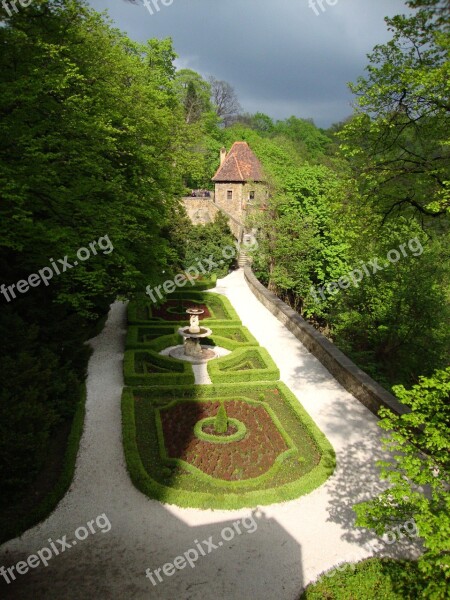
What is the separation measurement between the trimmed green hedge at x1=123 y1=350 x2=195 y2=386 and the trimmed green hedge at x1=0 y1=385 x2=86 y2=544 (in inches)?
102

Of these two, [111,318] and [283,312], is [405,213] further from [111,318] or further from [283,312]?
[111,318]

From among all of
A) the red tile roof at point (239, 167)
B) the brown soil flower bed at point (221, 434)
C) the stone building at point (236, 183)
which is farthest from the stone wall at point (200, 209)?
the brown soil flower bed at point (221, 434)

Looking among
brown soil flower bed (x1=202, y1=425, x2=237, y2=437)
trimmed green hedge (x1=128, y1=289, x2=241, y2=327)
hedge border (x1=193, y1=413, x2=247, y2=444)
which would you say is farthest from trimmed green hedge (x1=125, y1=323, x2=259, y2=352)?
brown soil flower bed (x1=202, y1=425, x2=237, y2=437)

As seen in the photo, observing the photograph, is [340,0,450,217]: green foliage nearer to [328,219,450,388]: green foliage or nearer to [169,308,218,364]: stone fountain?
[328,219,450,388]: green foliage

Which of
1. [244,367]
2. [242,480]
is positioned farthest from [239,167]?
[242,480]

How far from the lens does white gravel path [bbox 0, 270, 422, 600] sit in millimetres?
6809

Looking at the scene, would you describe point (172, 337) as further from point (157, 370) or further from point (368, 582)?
point (368, 582)

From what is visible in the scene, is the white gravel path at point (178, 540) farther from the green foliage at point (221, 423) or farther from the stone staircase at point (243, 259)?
the stone staircase at point (243, 259)

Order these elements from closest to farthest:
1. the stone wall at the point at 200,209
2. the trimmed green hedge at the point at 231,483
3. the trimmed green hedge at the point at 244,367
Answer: the trimmed green hedge at the point at 231,483 → the trimmed green hedge at the point at 244,367 → the stone wall at the point at 200,209

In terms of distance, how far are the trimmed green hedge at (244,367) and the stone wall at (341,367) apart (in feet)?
6.85

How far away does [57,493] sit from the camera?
8.59 m

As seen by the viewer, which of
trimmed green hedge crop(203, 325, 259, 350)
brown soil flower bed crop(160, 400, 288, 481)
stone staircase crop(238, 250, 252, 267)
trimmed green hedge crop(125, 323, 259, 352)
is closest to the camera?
brown soil flower bed crop(160, 400, 288, 481)

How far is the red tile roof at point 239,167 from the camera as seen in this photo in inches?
1528

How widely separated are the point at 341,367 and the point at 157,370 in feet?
21.1
